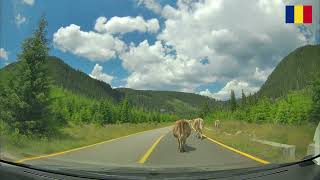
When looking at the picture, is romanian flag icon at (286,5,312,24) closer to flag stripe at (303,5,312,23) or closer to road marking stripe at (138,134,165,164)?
flag stripe at (303,5,312,23)

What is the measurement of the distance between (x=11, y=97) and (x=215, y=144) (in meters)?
1.37

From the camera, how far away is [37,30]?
2193 mm

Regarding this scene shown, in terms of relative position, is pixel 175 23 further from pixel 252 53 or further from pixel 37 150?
pixel 37 150

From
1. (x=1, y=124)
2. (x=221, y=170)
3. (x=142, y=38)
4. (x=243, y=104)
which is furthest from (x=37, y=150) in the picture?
(x=243, y=104)

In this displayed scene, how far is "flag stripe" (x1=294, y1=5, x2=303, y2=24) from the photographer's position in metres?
2.21

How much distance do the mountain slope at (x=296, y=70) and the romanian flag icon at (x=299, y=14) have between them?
5.5 inches

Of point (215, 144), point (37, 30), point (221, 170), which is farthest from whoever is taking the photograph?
point (215, 144)

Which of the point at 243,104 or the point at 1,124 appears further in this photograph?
the point at 243,104

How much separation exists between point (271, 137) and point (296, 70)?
414 millimetres

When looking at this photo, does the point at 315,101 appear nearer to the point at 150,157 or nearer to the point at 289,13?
the point at 289,13

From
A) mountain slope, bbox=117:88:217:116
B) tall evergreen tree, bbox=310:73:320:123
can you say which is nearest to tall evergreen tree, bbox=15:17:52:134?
mountain slope, bbox=117:88:217:116

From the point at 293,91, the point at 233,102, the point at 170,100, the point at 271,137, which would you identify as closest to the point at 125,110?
the point at 170,100

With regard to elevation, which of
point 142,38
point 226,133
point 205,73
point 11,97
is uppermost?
point 142,38

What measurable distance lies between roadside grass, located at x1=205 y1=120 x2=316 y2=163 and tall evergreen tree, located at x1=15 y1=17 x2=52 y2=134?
1.07 m
